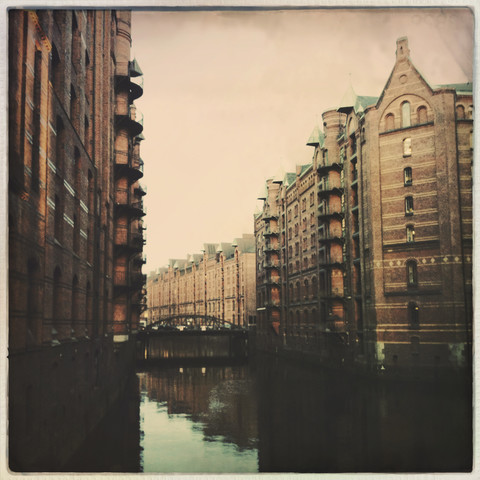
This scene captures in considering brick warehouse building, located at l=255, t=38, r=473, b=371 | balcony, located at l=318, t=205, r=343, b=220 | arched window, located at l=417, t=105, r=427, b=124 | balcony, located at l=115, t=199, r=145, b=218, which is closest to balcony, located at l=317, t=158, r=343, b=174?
brick warehouse building, located at l=255, t=38, r=473, b=371

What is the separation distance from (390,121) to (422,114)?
188 cm

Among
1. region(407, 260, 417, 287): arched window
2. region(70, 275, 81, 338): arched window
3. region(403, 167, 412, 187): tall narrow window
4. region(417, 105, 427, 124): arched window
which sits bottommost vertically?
region(70, 275, 81, 338): arched window

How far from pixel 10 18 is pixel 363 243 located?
68.2 feet

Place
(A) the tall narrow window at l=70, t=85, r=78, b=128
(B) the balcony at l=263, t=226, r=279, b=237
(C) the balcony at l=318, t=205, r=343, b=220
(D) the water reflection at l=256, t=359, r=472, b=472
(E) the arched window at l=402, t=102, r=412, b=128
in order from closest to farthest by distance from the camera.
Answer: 1. (D) the water reflection at l=256, t=359, r=472, b=472
2. (A) the tall narrow window at l=70, t=85, r=78, b=128
3. (E) the arched window at l=402, t=102, r=412, b=128
4. (C) the balcony at l=318, t=205, r=343, b=220
5. (B) the balcony at l=263, t=226, r=279, b=237

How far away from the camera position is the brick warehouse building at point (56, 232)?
918cm

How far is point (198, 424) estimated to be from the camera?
18.5m

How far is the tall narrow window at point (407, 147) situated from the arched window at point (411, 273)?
4702 millimetres

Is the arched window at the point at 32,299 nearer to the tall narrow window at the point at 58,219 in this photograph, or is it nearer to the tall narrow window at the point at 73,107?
the tall narrow window at the point at 58,219

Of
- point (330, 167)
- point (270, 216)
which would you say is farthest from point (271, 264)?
point (330, 167)

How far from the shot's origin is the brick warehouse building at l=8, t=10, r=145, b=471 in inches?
361

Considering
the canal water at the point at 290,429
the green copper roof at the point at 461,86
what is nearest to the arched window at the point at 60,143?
the canal water at the point at 290,429

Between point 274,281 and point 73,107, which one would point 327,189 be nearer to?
point 274,281

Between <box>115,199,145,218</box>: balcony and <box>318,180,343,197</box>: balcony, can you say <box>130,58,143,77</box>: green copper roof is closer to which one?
<box>115,199,145,218</box>: balcony

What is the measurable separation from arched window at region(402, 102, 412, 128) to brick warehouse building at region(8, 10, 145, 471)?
12.6 metres
